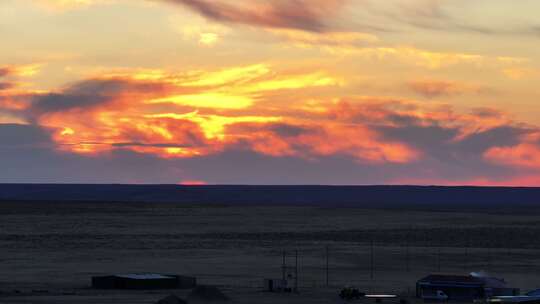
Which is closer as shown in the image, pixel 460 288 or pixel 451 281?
pixel 460 288

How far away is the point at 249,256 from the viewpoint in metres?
102

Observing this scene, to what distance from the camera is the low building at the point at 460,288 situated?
66.1m

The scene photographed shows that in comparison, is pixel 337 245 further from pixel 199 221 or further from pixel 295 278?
pixel 199 221

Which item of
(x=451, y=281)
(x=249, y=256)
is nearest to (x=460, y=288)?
(x=451, y=281)

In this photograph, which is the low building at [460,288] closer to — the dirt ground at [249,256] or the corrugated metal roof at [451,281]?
the corrugated metal roof at [451,281]

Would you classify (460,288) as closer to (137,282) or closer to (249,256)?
(137,282)

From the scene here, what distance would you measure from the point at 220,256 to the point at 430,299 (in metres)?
38.4

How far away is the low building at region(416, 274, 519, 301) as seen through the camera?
66125 millimetres

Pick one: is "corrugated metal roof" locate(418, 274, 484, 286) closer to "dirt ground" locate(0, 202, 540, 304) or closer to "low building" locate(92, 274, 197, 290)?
"dirt ground" locate(0, 202, 540, 304)

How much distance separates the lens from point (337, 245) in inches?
4783

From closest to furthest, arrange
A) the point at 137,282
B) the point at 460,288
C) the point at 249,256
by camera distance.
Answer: the point at 460,288, the point at 137,282, the point at 249,256

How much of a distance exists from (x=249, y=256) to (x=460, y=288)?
37.5 metres

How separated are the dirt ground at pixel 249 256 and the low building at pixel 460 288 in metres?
1.31

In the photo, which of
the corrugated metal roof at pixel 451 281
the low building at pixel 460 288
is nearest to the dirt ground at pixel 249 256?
the low building at pixel 460 288
